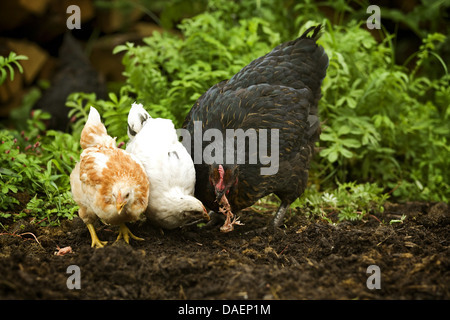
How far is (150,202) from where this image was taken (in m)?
2.90

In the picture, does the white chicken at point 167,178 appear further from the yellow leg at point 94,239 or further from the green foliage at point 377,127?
the green foliage at point 377,127

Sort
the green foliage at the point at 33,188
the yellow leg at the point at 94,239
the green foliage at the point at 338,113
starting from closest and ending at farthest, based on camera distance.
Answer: the yellow leg at the point at 94,239, the green foliage at the point at 33,188, the green foliage at the point at 338,113

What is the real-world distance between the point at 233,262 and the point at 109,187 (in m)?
0.87

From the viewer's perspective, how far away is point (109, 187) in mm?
2650

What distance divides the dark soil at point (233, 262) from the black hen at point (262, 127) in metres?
0.36

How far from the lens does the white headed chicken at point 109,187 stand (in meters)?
2.65

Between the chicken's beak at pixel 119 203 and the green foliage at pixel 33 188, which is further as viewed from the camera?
the green foliage at pixel 33 188

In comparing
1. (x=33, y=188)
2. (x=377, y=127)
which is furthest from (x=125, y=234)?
(x=377, y=127)

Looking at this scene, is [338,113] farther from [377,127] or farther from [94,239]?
[94,239]

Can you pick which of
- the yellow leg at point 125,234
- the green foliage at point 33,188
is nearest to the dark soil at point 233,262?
the yellow leg at point 125,234

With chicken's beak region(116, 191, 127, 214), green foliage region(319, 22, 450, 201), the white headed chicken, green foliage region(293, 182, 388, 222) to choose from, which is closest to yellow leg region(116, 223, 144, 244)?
the white headed chicken

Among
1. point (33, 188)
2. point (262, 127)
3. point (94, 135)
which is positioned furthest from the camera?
point (33, 188)

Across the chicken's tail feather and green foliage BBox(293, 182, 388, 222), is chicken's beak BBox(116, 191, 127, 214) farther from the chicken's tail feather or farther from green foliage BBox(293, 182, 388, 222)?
green foliage BBox(293, 182, 388, 222)

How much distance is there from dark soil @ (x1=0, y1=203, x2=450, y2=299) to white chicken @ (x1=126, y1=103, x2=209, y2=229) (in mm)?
201
